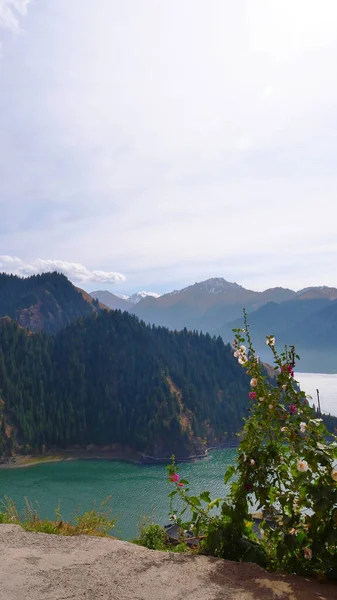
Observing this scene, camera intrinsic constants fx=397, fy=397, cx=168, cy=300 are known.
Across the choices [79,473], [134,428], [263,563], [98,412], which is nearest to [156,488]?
[79,473]

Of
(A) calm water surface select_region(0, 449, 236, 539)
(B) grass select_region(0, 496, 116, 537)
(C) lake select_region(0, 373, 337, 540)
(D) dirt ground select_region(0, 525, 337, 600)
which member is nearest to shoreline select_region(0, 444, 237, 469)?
(C) lake select_region(0, 373, 337, 540)

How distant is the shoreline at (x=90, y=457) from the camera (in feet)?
373

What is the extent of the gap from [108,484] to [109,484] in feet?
0.77

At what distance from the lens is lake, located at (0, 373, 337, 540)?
247 feet

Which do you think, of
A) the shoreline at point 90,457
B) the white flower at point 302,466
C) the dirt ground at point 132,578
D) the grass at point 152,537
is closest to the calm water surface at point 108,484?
the shoreline at point 90,457

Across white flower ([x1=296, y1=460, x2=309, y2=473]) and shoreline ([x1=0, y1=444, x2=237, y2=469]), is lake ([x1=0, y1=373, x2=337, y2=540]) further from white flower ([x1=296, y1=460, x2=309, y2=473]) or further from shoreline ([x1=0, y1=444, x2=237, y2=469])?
white flower ([x1=296, y1=460, x2=309, y2=473])

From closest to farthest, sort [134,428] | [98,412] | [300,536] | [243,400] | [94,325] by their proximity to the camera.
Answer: [300,536] → [134,428] → [98,412] → [243,400] → [94,325]

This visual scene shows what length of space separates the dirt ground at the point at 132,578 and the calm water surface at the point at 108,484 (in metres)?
62.4

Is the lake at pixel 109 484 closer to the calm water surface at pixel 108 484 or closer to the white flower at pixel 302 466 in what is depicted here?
the calm water surface at pixel 108 484

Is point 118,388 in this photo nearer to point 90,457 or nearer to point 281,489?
point 90,457

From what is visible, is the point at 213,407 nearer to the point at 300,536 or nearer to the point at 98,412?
the point at 98,412

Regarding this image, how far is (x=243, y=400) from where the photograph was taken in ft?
518

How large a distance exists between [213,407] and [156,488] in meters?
66.5

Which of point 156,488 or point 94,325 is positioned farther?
point 94,325
